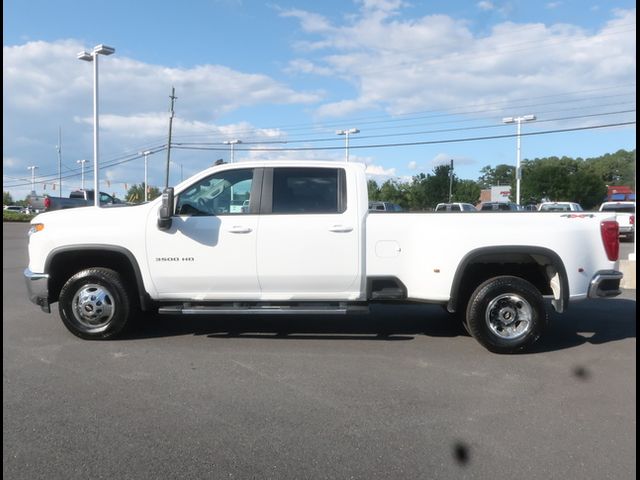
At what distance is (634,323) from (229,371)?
558 centimetres

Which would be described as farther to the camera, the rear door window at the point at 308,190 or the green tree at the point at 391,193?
the green tree at the point at 391,193

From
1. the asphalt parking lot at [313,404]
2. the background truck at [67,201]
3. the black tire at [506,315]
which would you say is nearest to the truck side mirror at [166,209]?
the asphalt parking lot at [313,404]

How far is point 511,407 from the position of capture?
173 inches

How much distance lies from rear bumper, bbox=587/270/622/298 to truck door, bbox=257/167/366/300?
2497 millimetres

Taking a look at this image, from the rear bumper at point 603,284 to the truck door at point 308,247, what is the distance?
8.19 feet

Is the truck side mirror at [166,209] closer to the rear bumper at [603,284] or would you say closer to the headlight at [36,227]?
the headlight at [36,227]

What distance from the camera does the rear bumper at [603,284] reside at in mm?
5848

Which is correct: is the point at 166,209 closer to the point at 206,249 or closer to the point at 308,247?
the point at 206,249

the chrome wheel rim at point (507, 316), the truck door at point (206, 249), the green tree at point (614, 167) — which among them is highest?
the green tree at point (614, 167)

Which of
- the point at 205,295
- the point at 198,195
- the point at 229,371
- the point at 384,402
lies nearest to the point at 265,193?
the point at 198,195

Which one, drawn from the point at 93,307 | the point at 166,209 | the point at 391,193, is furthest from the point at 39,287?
the point at 391,193

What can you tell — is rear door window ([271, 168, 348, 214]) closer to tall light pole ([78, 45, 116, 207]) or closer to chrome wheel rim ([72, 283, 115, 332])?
chrome wheel rim ([72, 283, 115, 332])

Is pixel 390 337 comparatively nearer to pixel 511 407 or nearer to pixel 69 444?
pixel 511 407

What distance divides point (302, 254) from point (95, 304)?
240 cm
